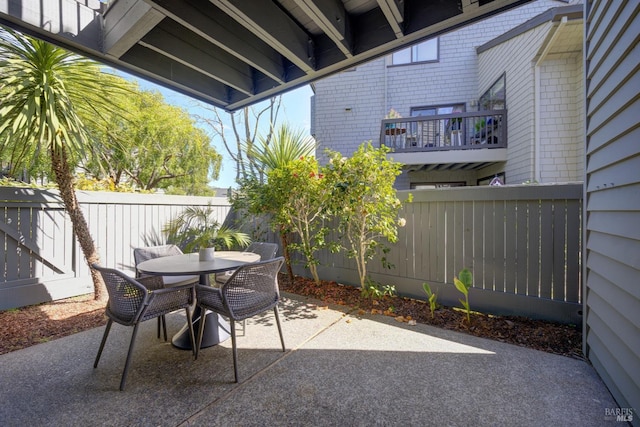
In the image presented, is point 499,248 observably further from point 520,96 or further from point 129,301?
point 520,96

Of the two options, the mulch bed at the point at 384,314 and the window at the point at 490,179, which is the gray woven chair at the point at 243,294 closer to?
the mulch bed at the point at 384,314

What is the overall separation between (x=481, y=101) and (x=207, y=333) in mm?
9350

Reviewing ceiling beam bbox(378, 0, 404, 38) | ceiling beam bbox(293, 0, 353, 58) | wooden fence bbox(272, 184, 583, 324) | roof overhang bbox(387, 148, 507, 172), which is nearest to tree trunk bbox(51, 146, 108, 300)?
ceiling beam bbox(293, 0, 353, 58)

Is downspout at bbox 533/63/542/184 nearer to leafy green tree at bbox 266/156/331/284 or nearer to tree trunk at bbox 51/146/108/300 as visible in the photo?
leafy green tree at bbox 266/156/331/284

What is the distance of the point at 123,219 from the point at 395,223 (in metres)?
4.24

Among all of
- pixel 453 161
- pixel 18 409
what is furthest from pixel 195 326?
pixel 453 161

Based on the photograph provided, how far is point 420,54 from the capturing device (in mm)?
9125

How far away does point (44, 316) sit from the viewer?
336cm

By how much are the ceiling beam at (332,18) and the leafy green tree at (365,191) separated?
136cm

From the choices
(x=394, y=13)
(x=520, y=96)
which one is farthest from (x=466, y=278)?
(x=520, y=96)

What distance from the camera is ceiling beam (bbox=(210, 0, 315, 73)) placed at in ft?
6.38

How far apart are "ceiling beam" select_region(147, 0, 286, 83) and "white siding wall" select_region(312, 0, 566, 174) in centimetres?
570

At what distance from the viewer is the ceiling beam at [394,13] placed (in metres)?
1.99

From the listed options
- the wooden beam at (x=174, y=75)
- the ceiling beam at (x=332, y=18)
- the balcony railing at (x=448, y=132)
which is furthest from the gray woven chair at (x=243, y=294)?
the balcony railing at (x=448, y=132)
